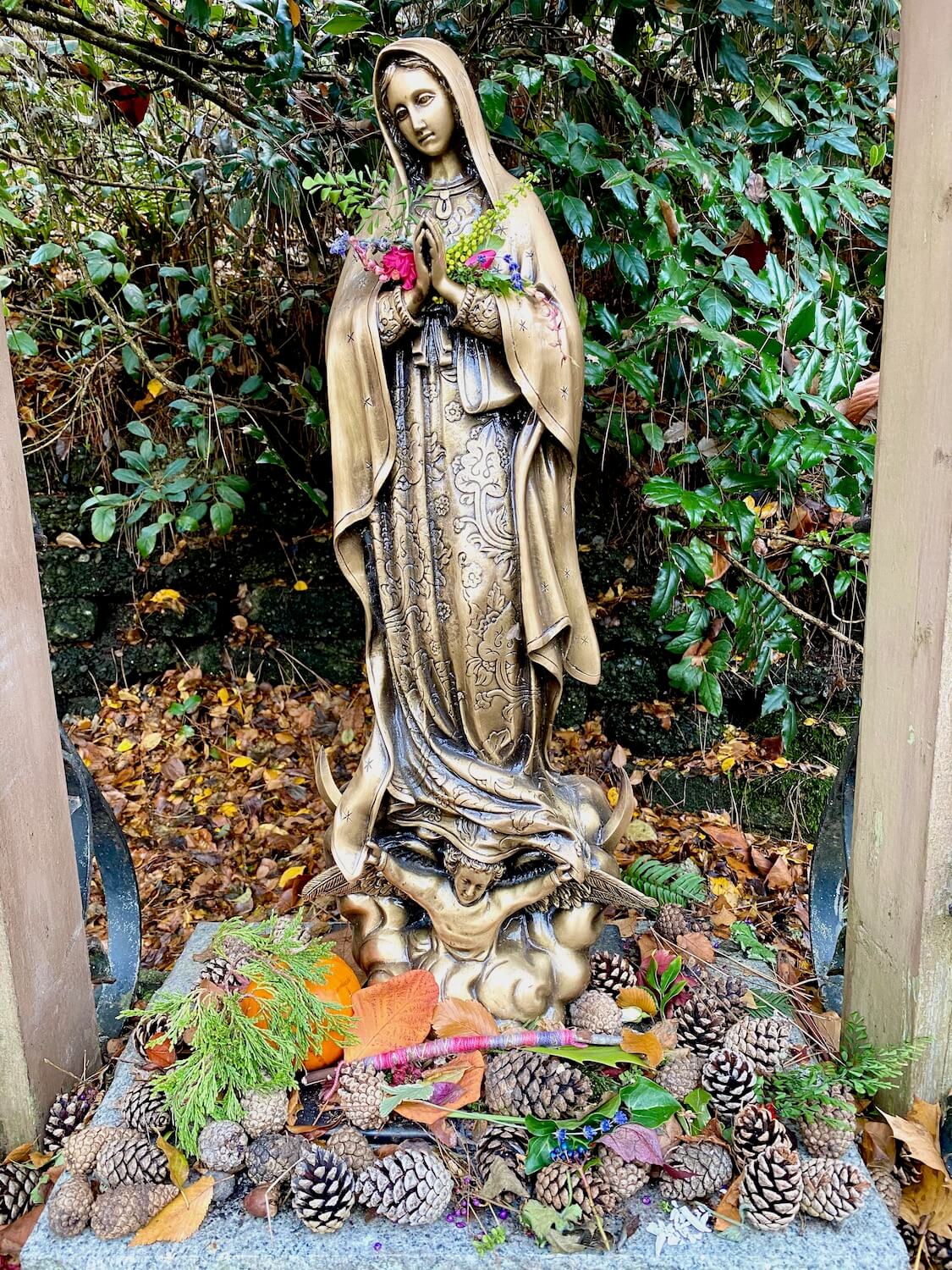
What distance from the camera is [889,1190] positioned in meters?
1.82

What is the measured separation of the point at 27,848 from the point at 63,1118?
57 cm

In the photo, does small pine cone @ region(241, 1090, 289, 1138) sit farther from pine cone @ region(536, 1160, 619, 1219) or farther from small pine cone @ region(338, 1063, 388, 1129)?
pine cone @ region(536, 1160, 619, 1219)

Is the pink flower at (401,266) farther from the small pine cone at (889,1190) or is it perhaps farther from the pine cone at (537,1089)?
the small pine cone at (889,1190)

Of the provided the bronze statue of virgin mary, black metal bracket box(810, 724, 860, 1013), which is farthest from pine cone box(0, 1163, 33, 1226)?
black metal bracket box(810, 724, 860, 1013)

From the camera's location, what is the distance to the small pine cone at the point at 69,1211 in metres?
1.73

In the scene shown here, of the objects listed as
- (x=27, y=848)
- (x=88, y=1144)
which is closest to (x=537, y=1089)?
(x=88, y=1144)

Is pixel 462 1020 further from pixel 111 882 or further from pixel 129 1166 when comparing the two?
pixel 111 882

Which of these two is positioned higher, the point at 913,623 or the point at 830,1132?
the point at 913,623

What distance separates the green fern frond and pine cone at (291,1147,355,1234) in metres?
1.12

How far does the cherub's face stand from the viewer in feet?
7.04

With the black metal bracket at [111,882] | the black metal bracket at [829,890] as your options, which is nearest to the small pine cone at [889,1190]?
the black metal bracket at [829,890]

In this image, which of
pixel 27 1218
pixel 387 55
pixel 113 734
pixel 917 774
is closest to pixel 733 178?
pixel 387 55

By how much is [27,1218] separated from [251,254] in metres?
3.02

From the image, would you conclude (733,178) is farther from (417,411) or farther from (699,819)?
(699,819)
